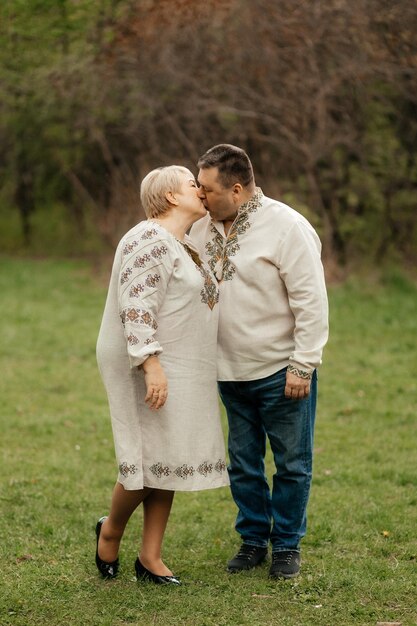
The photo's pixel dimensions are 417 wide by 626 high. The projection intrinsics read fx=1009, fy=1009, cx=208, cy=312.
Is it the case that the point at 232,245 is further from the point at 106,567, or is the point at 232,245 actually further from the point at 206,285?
the point at 106,567

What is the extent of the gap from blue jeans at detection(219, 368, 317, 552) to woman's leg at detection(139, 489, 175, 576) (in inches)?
15.5

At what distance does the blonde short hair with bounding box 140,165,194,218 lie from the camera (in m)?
4.16

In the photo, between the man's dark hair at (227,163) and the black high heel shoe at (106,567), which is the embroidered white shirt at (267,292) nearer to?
the man's dark hair at (227,163)

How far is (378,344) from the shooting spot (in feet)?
32.6

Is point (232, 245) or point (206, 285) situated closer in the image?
point (206, 285)

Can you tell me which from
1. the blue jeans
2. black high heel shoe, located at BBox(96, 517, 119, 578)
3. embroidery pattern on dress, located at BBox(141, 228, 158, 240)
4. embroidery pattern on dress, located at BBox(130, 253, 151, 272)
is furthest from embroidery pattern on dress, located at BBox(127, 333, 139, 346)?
black high heel shoe, located at BBox(96, 517, 119, 578)

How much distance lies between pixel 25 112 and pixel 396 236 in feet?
25.0

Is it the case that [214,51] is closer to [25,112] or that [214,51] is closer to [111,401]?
[25,112]

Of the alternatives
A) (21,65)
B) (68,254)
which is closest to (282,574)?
(21,65)

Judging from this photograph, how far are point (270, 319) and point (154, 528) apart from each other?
1029 millimetres

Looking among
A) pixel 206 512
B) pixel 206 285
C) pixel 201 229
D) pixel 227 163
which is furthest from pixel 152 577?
pixel 227 163

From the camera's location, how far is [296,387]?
13.7 ft

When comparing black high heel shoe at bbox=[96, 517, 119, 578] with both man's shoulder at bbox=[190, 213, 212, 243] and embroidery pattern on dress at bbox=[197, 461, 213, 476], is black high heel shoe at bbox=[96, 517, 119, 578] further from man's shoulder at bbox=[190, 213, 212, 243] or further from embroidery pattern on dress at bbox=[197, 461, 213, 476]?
man's shoulder at bbox=[190, 213, 212, 243]

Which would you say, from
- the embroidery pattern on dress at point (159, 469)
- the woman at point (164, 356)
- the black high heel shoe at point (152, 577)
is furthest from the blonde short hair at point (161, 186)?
the black high heel shoe at point (152, 577)
